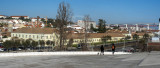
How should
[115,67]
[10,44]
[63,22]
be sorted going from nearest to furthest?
[115,67]
[63,22]
[10,44]

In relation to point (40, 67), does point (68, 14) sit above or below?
above

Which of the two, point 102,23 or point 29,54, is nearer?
point 29,54

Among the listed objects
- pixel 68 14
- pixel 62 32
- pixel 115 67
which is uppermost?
pixel 68 14

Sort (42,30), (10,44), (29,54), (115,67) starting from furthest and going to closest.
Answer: (42,30)
(10,44)
(29,54)
(115,67)

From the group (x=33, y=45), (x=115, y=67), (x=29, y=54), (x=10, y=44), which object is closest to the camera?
(x=115, y=67)

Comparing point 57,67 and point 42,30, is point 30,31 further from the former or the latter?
point 57,67

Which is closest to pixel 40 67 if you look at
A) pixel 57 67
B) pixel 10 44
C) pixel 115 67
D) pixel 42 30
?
pixel 57 67

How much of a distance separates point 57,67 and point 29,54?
9896 mm

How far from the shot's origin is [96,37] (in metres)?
81.1

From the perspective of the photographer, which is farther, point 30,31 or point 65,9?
point 30,31

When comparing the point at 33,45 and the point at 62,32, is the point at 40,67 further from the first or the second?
the point at 33,45

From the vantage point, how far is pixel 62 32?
35344 millimetres

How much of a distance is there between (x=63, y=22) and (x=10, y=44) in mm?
17209

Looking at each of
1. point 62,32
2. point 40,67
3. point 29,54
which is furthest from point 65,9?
point 40,67
